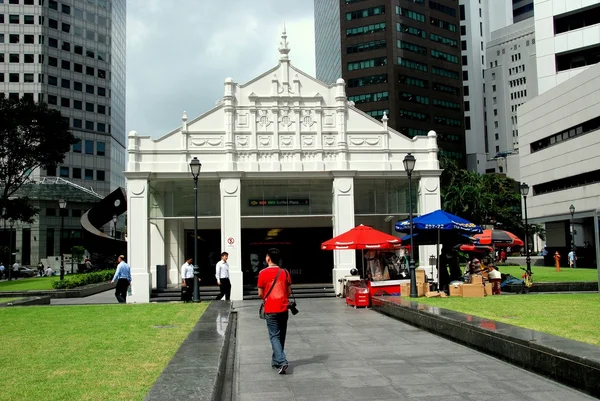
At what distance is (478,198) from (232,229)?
41258mm

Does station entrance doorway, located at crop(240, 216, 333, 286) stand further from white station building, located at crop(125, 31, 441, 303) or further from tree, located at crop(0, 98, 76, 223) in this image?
tree, located at crop(0, 98, 76, 223)

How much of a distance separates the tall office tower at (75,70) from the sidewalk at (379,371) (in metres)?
78.4

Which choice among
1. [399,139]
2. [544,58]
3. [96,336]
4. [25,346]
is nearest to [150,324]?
[96,336]

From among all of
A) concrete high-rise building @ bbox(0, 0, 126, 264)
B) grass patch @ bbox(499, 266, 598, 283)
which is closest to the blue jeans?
grass patch @ bbox(499, 266, 598, 283)

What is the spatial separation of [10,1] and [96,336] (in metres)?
87.2

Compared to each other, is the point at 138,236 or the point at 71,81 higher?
the point at 71,81

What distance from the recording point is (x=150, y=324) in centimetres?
1336

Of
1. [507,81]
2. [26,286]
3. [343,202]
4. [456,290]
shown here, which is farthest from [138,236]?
[507,81]

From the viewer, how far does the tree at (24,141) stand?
4109cm

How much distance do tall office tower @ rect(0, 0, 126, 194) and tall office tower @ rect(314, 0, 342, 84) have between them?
36.4 metres

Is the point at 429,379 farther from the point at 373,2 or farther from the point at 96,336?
the point at 373,2

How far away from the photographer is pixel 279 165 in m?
26.7

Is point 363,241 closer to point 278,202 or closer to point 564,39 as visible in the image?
point 278,202

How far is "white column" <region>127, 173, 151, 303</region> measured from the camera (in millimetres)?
25188
